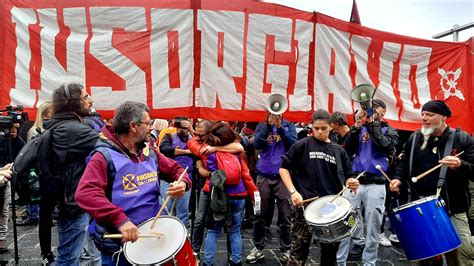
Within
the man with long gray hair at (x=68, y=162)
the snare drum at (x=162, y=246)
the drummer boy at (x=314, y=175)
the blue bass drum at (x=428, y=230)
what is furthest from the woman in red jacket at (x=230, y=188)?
the snare drum at (x=162, y=246)

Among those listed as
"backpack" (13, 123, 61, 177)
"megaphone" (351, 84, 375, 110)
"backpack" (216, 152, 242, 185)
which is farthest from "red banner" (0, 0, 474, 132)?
"backpack" (13, 123, 61, 177)

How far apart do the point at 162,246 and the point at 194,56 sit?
2.78m

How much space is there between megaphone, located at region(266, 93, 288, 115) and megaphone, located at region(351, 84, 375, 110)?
0.99 m

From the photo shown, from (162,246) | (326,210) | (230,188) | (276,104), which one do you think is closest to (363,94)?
(276,104)

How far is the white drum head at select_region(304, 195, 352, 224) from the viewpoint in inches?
159

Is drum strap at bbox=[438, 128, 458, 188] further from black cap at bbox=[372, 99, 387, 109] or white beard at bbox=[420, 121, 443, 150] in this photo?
black cap at bbox=[372, 99, 387, 109]

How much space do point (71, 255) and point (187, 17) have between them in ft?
9.68

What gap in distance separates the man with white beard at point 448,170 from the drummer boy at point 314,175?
0.66 m

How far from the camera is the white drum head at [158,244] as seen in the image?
2674 mm

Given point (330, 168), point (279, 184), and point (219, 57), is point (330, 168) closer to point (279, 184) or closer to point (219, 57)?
point (279, 184)

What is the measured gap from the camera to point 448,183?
14.6ft

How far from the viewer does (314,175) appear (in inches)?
179

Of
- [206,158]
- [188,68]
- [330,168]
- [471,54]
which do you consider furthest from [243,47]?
[471,54]

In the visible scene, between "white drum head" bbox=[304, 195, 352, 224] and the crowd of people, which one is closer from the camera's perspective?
the crowd of people
